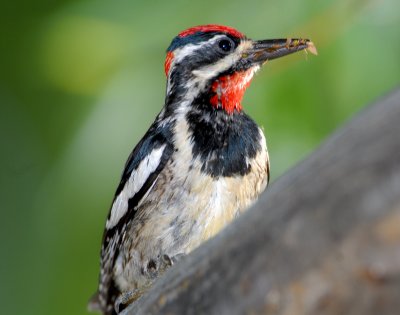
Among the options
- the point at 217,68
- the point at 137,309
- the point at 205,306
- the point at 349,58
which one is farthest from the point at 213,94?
the point at 205,306

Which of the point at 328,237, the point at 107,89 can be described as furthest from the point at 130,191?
the point at 328,237

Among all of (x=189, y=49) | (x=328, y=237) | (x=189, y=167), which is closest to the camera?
(x=328, y=237)

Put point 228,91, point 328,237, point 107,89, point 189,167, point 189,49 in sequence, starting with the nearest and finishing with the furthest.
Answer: point 328,237
point 189,167
point 228,91
point 189,49
point 107,89

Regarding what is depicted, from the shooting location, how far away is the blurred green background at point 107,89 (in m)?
3.12

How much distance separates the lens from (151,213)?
258cm

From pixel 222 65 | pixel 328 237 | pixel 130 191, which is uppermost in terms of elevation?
pixel 328 237

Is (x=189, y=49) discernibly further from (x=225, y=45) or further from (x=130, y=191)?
(x=130, y=191)

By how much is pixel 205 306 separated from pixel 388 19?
6.09 ft

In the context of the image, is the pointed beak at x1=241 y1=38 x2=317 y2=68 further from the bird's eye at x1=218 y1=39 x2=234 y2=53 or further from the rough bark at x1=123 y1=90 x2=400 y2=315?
the rough bark at x1=123 y1=90 x2=400 y2=315

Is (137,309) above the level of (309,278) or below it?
below

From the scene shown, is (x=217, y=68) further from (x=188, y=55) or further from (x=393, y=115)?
(x=393, y=115)

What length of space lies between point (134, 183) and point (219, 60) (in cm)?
47

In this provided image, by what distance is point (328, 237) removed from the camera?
133cm

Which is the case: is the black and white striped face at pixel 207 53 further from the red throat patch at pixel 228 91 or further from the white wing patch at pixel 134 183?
the white wing patch at pixel 134 183
